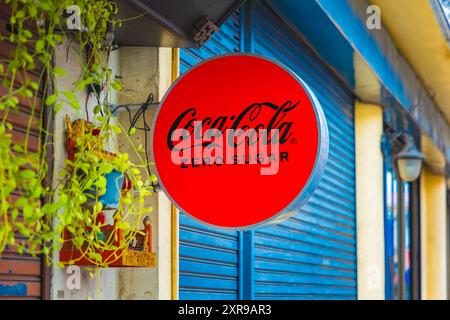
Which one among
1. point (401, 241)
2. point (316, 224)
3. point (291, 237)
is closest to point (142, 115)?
point (291, 237)

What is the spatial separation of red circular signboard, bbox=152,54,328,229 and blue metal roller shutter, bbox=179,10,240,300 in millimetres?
1753

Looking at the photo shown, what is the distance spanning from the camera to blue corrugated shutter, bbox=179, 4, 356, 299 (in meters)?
7.20

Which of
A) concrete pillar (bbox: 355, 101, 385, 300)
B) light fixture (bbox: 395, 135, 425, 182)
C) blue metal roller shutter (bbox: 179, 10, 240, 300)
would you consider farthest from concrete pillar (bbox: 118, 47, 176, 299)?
light fixture (bbox: 395, 135, 425, 182)

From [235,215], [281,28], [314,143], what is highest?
[281,28]

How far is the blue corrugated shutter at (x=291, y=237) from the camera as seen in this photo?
283 inches

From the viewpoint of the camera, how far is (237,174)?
5.02 m

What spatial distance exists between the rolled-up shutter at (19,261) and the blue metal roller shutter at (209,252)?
183cm

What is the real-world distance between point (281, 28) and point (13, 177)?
17.7ft

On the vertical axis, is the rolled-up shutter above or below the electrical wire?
below

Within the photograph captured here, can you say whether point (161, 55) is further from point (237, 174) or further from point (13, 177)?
point (13, 177)

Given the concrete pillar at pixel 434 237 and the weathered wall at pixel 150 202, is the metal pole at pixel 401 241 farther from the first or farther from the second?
the weathered wall at pixel 150 202

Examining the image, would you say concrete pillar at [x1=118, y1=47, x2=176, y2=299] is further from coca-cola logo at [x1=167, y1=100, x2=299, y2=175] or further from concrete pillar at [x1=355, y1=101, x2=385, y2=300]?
concrete pillar at [x1=355, y1=101, x2=385, y2=300]

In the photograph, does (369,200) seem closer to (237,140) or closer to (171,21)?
(171,21)

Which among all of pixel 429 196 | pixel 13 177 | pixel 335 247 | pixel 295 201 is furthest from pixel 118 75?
pixel 429 196
